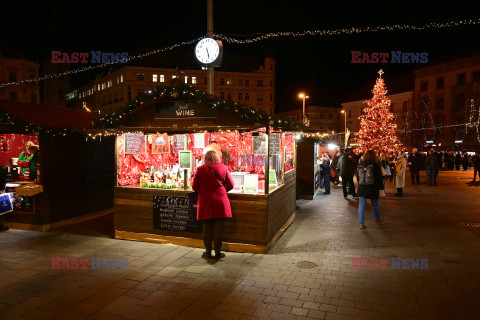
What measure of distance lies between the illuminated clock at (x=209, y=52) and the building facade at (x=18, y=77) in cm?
4940

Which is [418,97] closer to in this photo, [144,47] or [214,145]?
[214,145]

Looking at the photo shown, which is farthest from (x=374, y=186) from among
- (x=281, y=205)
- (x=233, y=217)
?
(x=233, y=217)

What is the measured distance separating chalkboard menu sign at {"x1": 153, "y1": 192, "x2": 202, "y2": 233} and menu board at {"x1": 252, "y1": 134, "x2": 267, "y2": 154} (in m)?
1.70

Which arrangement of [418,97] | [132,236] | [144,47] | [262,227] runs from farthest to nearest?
1. [144,47]
2. [418,97]
3. [132,236]
4. [262,227]

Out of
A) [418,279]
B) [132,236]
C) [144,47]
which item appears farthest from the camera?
[144,47]

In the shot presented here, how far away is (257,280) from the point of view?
484 centimetres

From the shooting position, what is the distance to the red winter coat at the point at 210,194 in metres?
5.62

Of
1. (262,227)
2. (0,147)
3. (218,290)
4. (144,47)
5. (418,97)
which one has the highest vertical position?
(144,47)

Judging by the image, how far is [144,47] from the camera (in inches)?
2296

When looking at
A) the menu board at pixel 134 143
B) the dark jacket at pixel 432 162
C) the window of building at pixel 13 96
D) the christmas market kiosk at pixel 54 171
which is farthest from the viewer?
the window of building at pixel 13 96

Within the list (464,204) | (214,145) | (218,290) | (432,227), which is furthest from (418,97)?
(218,290)

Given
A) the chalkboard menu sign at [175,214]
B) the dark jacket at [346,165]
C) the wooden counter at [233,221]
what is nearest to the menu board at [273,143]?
the wooden counter at [233,221]

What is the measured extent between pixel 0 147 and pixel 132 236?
7.01m

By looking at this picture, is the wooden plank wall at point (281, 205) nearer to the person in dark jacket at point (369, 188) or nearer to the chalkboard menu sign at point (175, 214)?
the chalkboard menu sign at point (175, 214)
